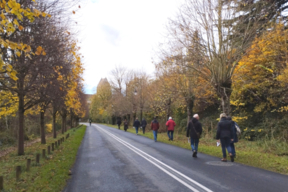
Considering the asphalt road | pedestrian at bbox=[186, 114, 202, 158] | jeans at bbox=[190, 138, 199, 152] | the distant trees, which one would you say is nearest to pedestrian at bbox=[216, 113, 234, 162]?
the asphalt road

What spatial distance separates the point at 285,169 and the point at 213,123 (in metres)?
12.6

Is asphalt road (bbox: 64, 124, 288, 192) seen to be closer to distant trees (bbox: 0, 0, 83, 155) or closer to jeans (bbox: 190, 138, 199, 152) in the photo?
jeans (bbox: 190, 138, 199, 152)

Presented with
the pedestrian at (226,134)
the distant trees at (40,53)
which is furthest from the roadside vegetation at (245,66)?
the distant trees at (40,53)

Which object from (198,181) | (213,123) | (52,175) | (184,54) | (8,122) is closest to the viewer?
(198,181)

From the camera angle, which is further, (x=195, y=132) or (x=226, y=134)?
(x=195, y=132)

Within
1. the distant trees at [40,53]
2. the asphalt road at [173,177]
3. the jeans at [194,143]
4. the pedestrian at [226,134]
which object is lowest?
the asphalt road at [173,177]

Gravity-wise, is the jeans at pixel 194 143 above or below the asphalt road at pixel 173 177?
above

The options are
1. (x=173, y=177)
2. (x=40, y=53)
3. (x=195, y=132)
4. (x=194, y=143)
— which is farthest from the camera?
(x=194, y=143)

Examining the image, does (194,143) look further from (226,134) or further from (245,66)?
(245,66)

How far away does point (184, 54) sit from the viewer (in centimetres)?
1316

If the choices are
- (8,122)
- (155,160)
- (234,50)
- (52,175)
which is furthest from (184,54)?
(8,122)

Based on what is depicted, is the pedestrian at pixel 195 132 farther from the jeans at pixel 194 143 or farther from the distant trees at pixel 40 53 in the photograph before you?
the distant trees at pixel 40 53

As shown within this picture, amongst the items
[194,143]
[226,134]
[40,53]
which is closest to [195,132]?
[194,143]

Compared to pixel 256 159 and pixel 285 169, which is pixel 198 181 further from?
pixel 256 159
